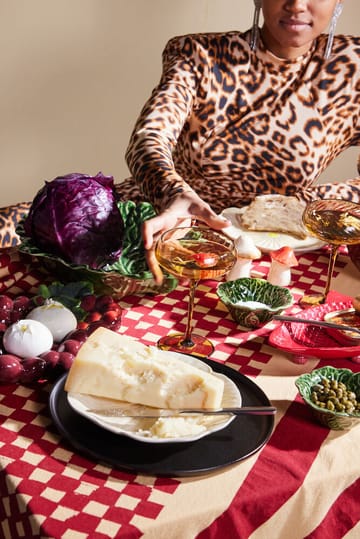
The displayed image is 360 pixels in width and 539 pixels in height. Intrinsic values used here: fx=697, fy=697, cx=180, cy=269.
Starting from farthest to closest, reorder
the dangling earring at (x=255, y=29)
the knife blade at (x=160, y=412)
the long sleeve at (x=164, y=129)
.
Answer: the dangling earring at (x=255, y=29)
the long sleeve at (x=164, y=129)
the knife blade at (x=160, y=412)

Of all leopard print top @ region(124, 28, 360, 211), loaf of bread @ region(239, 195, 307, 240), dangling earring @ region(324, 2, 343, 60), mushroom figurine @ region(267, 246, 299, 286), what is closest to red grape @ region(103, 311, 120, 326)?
mushroom figurine @ region(267, 246, 299, 286)

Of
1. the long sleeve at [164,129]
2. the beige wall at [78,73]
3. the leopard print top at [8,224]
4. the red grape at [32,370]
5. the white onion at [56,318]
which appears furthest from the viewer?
the beige wall at [78,73]

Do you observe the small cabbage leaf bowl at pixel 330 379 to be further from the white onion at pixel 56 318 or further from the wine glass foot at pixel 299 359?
the white onion at pixel 56 318

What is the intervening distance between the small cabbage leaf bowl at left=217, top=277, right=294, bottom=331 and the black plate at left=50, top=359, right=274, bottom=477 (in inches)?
13.2

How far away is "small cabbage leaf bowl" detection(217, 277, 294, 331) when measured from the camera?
1.48 meters

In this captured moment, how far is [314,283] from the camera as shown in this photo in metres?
1.74

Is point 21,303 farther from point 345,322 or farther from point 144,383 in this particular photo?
point 345,322

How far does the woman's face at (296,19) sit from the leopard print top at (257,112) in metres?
0.14

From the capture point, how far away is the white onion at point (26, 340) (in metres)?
1.25

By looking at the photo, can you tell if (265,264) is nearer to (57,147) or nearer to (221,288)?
(221,288)

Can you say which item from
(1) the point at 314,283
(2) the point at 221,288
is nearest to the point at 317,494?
(2) the point at 221,288

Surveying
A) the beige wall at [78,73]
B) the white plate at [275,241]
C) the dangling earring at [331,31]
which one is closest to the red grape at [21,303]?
the white plate at [275,241]

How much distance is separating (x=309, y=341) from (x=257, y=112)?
118 centimetres

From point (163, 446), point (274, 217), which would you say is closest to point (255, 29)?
point (274, 217)
